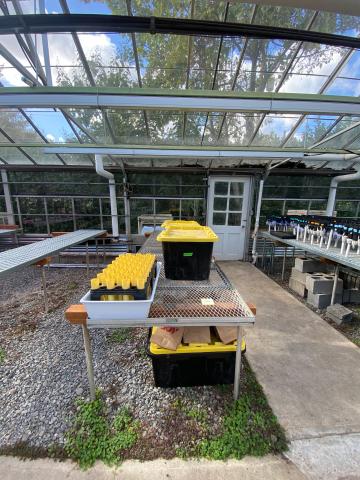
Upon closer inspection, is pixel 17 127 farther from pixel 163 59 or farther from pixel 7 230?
pixel 163 59

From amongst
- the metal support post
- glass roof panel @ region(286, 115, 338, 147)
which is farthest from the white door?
the metal support post

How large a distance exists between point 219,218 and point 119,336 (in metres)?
4.02

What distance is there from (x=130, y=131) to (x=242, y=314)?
3.68m

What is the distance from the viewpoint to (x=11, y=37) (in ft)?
7.20

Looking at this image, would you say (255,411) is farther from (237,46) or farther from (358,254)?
(237,46)

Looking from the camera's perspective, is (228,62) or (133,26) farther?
(228,62)

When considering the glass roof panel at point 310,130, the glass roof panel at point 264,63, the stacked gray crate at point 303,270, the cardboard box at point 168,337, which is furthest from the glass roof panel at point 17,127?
the stacked gray crate at point 303,270

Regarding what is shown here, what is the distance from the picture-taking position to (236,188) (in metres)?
5.52

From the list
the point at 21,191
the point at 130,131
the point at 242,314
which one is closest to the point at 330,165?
the point at 130,131

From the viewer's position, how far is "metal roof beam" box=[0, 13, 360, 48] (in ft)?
5.04

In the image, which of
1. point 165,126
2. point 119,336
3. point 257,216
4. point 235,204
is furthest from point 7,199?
point 257,216

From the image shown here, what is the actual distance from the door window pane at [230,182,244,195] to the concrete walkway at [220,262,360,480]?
3.21m

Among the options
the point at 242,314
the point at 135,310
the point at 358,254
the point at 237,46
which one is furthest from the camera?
the point at 358,254

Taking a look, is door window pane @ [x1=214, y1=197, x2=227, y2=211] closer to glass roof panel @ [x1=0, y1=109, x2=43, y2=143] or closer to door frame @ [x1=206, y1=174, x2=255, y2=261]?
door frame @ [x1=206, y1=174, x2=255, y2=261]
